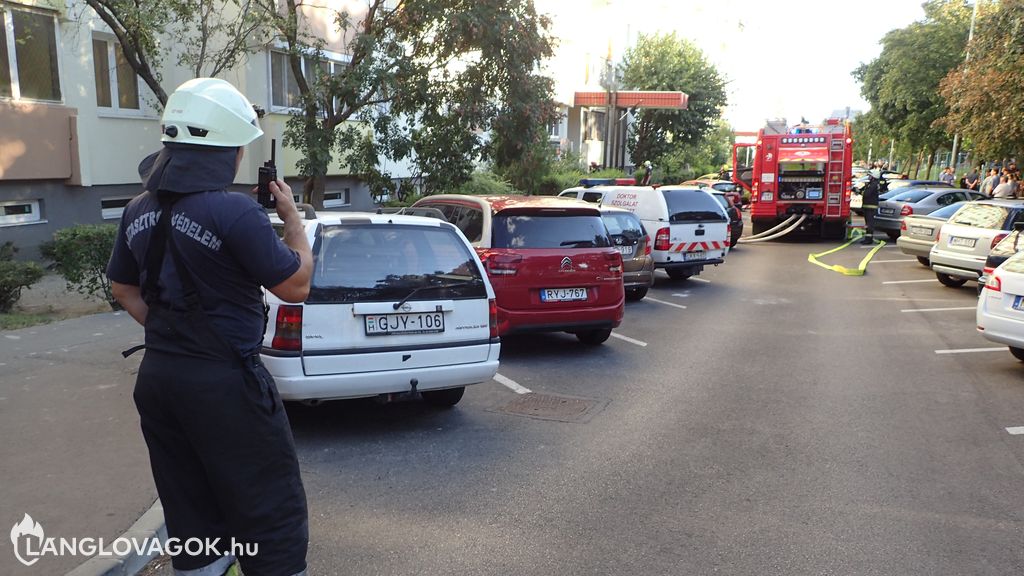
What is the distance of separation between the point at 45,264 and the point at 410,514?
1141cm

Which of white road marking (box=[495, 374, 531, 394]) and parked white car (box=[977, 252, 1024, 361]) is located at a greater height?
parked white car (box=[977, 252, 1024, 361])

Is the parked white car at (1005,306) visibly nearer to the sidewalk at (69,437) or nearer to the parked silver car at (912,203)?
the sidewalk at (69,437)

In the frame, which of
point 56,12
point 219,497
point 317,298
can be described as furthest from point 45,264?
point 219,497

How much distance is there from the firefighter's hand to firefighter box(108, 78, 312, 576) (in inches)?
0.9

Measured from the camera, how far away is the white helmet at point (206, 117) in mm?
2582

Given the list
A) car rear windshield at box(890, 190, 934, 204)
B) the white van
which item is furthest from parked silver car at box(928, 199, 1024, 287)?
car rear windshield at box(890, 190, 934, 204)

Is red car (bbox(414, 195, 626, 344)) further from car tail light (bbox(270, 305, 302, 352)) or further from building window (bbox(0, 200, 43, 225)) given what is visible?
building window (bbox(0, 200, 43, 225))

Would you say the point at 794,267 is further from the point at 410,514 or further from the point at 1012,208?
the point at 410,514

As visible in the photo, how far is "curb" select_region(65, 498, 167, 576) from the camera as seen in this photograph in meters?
3.83

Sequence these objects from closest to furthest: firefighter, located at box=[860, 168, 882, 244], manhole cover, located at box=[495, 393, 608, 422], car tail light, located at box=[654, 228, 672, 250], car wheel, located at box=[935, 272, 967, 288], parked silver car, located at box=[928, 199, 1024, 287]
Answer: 1. manhole cover, located at box=[495, 393, 608, 422]
2. parked silver car, located at box=[928, 199, 1024, 287]
3. car tail light, located at box=[654, 228, 672, 250]
4. car wheel, located at box=[935, 272, 967, 288]
5. firefighter, located at box=[860, 168, 882, 244]

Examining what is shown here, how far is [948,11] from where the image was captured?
39625 mm

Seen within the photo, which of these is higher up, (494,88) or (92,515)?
(494,88)

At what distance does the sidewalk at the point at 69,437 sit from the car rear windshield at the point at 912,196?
20.5 meters

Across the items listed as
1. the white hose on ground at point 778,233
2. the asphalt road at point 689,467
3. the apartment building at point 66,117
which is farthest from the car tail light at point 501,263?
the white hose on ground at point 778,233
